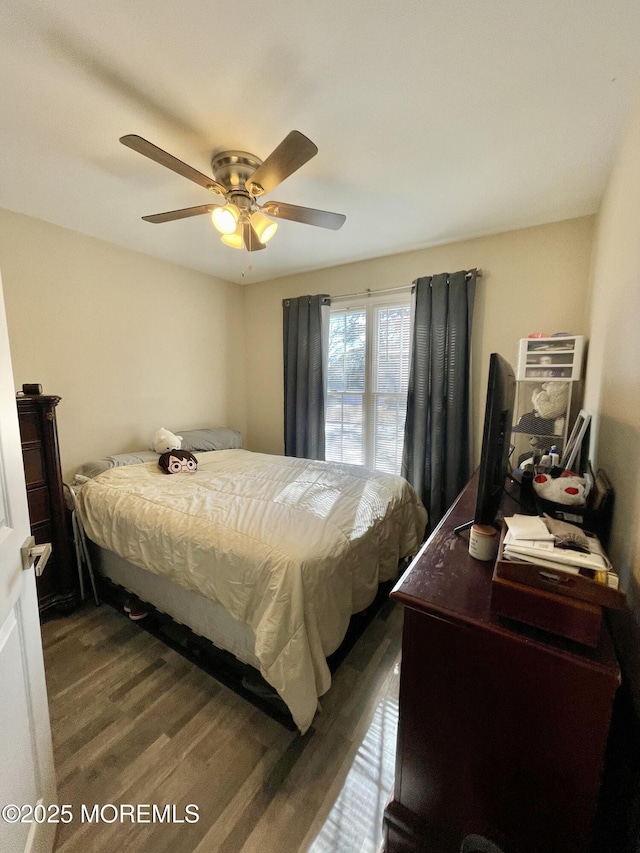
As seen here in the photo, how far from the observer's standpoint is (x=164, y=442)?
2852 mm

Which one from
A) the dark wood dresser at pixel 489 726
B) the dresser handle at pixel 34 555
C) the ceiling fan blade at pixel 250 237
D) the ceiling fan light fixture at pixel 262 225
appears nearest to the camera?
the dark wood dresser at pixel 489 726

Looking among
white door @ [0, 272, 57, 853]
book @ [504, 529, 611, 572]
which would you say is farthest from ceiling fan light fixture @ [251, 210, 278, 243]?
book @ [504, 529, 611, 572]

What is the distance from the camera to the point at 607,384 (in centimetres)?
136

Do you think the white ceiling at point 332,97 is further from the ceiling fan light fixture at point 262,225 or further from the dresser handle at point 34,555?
the dresser handle at point 34,555

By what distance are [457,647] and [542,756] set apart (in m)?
0.23

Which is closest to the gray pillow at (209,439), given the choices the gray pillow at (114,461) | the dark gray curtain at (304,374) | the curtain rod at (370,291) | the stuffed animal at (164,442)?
the stuffed animal at (164,442)

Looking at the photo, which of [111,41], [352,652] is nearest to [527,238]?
[111,41]

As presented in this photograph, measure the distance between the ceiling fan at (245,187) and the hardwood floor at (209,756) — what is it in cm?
231

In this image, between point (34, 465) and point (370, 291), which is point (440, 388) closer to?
point (370, 291)

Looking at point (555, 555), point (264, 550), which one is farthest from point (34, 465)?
point (555, 555)

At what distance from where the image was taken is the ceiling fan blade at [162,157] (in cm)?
124

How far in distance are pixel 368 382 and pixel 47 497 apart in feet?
8.54

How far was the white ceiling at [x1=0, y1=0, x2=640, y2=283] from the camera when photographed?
1.06 meters

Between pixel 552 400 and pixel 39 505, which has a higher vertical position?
pixel 552 400
